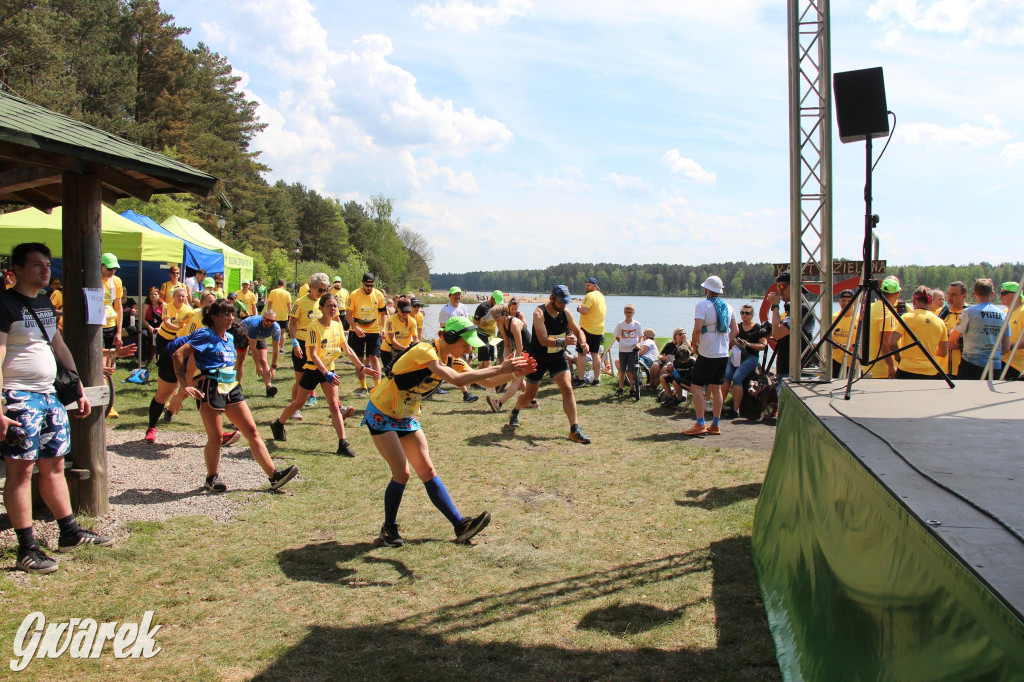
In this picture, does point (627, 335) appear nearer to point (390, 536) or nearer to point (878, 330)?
point (878, 330)

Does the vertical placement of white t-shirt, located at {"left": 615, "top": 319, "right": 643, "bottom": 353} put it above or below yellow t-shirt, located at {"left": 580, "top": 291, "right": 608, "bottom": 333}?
below

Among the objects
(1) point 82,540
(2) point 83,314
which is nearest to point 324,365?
(2) point 83,314

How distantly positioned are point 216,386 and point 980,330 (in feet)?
25.0

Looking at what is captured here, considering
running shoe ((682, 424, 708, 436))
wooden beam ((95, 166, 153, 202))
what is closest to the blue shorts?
wooden beam ((95, 166, 153, 202))

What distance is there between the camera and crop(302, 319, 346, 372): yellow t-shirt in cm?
768

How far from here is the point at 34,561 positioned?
4.17 metres

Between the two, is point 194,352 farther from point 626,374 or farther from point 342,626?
point 626,374

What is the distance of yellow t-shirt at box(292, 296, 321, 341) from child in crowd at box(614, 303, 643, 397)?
227 inches

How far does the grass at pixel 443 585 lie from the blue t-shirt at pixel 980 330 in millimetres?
2713

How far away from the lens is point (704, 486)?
6523 mm

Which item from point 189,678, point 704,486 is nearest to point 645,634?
point 189,678

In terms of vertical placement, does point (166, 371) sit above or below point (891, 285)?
below

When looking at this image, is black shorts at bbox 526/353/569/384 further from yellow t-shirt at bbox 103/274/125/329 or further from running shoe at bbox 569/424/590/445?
yellow t-shirt at bbox 103/274/125/329

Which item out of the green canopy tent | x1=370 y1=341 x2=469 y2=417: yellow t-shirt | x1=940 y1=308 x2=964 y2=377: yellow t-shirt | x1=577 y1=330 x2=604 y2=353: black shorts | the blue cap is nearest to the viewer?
x1=370 y1=341 x2=469 y2=417: yellow t-shirt
